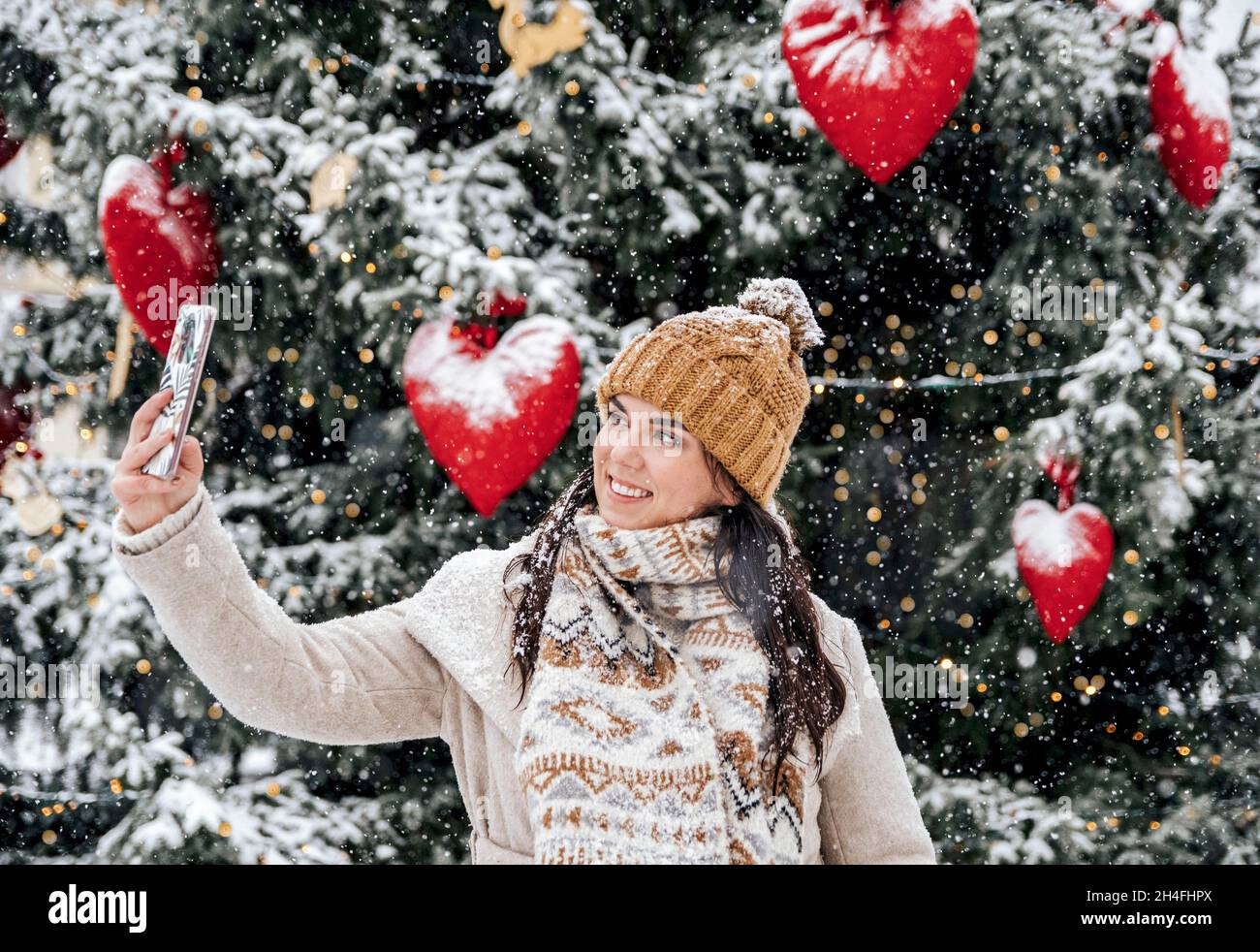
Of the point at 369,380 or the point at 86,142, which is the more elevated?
the point at 86,142

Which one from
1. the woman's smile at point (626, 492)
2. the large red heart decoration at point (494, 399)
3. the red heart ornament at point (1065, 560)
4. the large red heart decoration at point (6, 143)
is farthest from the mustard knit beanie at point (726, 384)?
the large red heart decoration at point (6, 143)

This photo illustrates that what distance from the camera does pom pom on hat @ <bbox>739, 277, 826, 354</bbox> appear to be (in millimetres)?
2016

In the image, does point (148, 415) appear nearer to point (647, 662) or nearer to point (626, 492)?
point (626, 492)

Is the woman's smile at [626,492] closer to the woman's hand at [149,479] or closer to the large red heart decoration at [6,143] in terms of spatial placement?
the woman's hand at [149,479]

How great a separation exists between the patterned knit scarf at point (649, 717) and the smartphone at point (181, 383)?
597 millimetres

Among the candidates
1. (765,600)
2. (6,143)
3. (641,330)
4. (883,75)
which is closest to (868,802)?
(765,600)

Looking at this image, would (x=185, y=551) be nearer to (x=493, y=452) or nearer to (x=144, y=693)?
(x=493, y=452)

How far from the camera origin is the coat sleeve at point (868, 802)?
1.90 metres

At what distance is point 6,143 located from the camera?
9.73ft

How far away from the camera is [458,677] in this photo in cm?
178

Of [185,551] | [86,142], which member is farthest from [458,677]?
[86,142]

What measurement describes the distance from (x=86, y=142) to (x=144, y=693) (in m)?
1.39

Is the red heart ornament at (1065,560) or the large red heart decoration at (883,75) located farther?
the red heart ornament at (1065,560)
